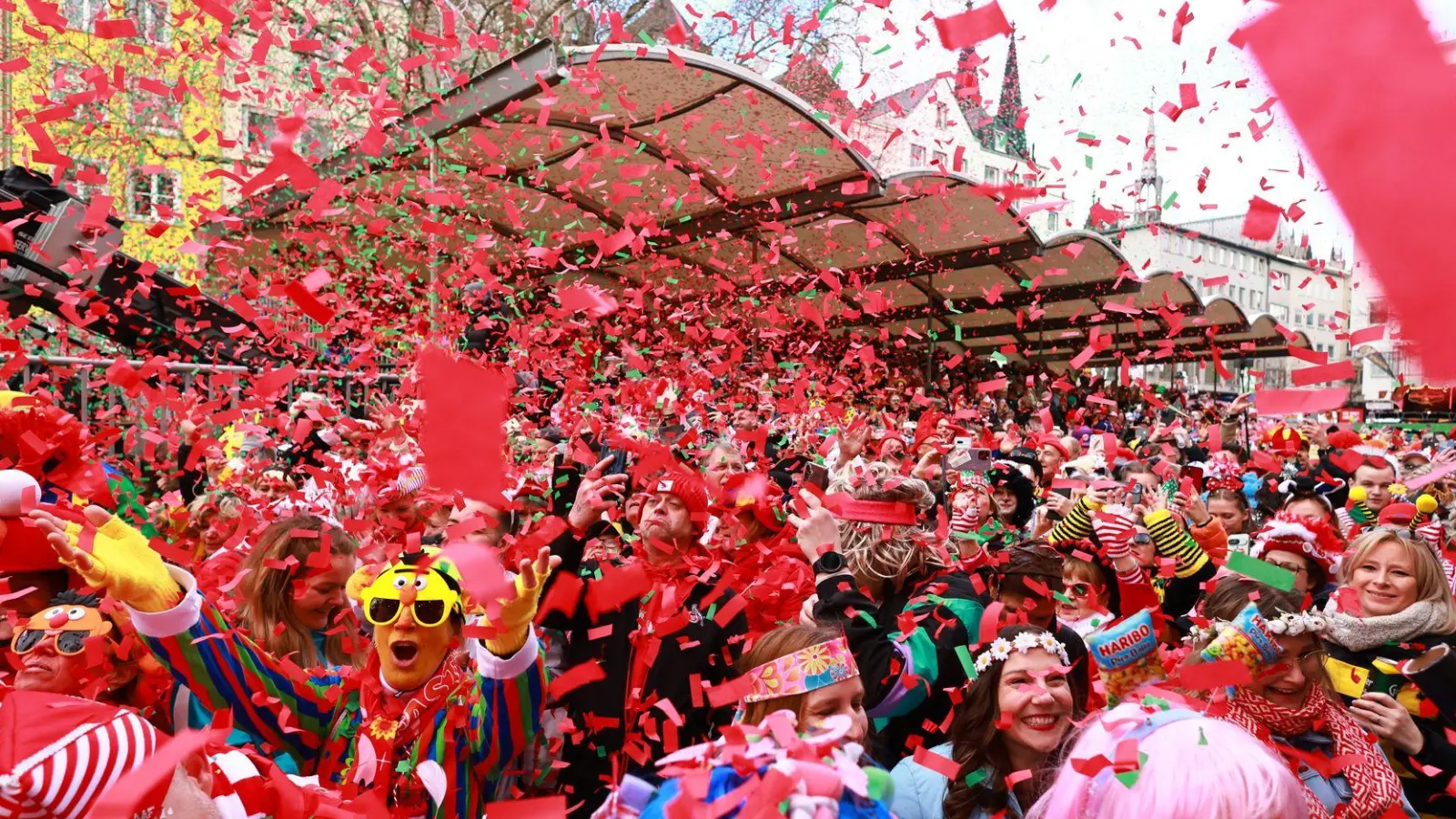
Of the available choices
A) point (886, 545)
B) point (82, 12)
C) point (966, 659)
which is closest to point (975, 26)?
point (886, 545)

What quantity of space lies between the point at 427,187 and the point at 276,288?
2133 millimetres

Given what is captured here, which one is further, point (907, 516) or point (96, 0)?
point (96, 0)

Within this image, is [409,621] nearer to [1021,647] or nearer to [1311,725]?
[1021,647]

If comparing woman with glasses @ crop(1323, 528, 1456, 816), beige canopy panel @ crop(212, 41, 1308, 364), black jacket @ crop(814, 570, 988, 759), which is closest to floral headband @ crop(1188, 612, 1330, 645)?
woman with glasses @ crop(1323, 528, 1456, 816)

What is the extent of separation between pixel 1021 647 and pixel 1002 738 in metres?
0.25

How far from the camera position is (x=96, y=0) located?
21094 millimetres

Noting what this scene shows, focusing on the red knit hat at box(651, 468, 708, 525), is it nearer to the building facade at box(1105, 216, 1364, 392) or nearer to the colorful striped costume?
the colorful striped costume

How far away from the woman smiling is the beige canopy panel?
19.2ft

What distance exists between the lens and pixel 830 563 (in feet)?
10.1

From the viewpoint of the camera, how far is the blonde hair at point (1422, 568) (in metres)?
3.34

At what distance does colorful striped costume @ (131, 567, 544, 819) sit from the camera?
2.51m

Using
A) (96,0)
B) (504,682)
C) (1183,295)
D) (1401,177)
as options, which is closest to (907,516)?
(504,682)

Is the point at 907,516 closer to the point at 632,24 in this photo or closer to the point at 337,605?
the point at 337,605

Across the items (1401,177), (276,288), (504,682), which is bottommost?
(504,682)
